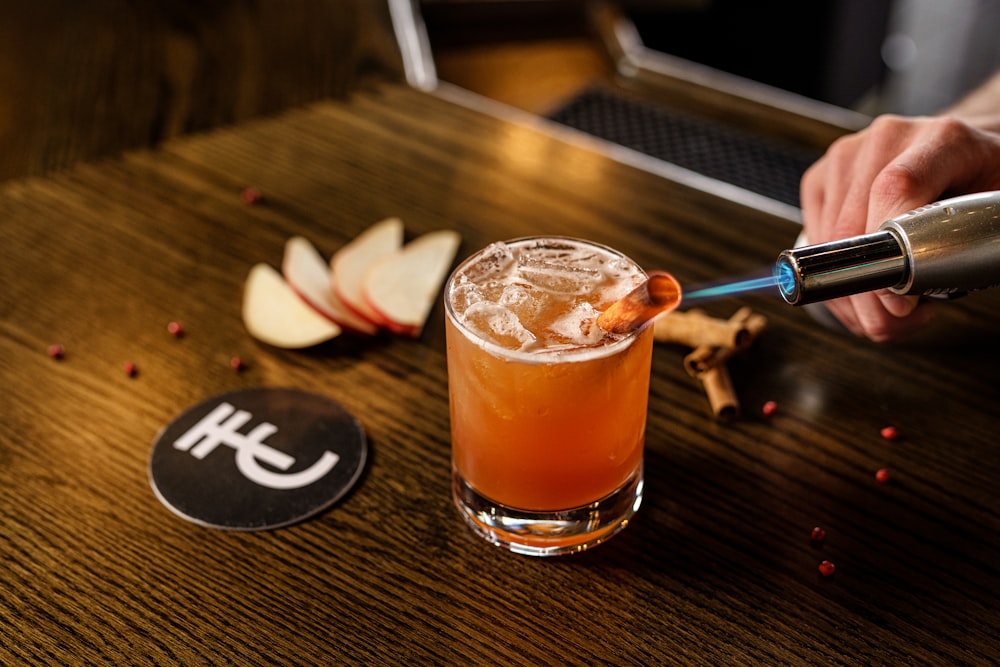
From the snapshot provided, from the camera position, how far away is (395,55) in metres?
1.83

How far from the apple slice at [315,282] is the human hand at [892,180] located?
0.57 meters

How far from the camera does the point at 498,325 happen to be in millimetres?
797

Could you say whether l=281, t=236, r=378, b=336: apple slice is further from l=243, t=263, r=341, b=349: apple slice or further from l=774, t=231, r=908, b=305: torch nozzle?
l=774, t=231, r=908, b=305: torch nozzle

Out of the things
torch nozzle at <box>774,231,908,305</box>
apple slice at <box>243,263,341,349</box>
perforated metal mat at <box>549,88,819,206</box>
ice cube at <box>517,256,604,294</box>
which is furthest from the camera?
perforated metal mat at <box>549,88,819,206</box>

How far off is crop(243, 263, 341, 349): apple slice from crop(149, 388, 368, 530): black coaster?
9cm

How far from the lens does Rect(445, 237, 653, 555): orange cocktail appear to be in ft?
2.55

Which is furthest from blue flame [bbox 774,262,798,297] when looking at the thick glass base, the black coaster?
the black coaster

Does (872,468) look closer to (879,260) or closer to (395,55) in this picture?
(879,260)

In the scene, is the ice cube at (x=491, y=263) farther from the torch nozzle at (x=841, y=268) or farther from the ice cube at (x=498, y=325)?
the torch nozzle at (x=841, y=268)

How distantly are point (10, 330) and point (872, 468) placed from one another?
1.03 m

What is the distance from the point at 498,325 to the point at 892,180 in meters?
0.44

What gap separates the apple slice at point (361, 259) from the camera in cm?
121

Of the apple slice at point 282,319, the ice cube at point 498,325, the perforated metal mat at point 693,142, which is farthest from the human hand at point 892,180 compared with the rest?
the apple slice at point 282,319

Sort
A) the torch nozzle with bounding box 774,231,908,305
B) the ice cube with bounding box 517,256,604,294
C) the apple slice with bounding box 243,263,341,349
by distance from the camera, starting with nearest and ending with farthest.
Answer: the torch nozzle with bounding box 774,231,908,305 < the ice cube with bounding box 517,256,604,294 < the apple slice with bounding box 243,263,341,349
